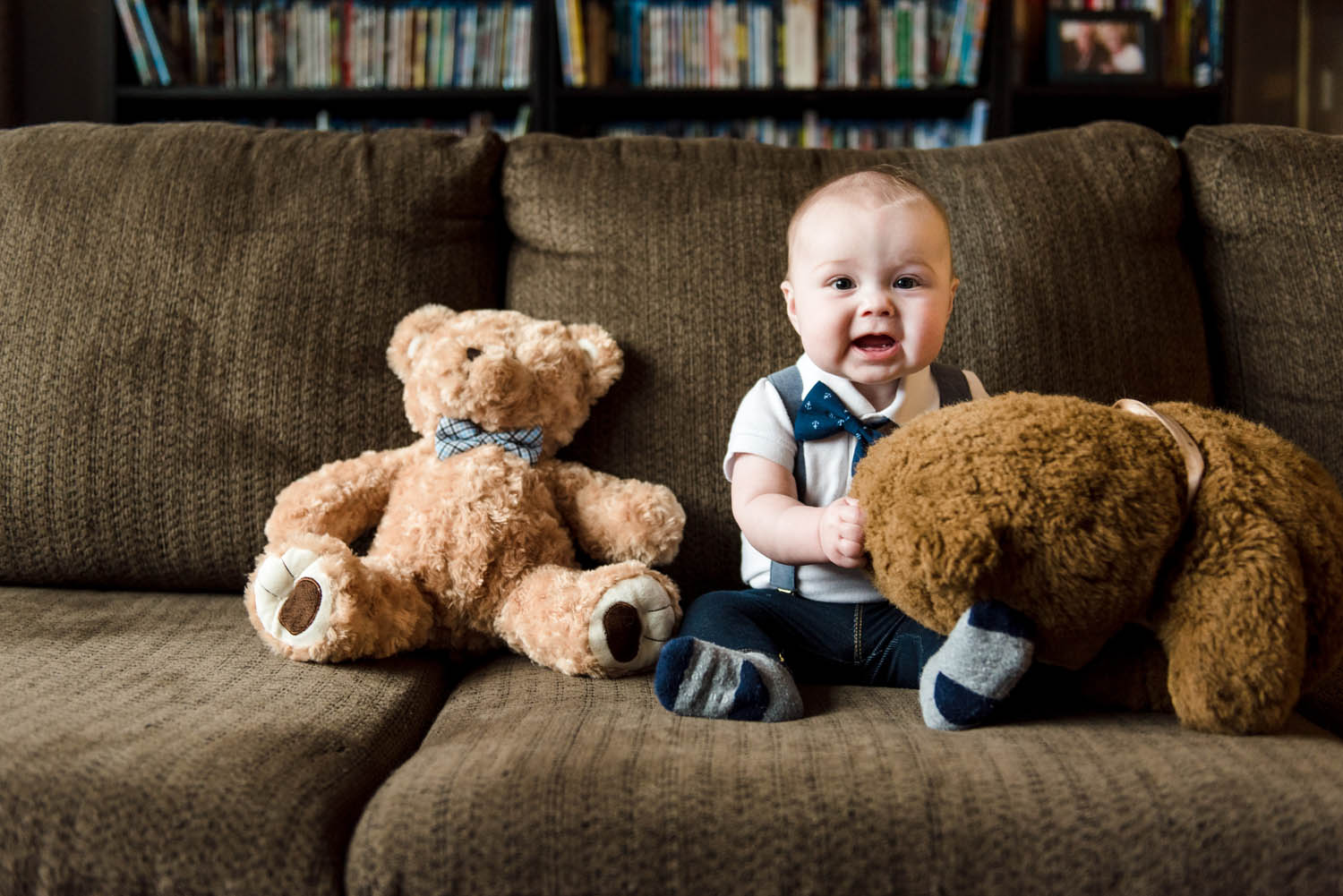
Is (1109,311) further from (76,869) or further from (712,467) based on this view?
(76,869)

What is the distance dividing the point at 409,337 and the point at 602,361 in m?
0.23

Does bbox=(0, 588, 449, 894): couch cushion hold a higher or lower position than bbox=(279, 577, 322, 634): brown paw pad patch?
lower

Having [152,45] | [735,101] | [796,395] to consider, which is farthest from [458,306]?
[152,45]

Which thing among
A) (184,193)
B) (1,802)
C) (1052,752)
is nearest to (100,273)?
(184,193)

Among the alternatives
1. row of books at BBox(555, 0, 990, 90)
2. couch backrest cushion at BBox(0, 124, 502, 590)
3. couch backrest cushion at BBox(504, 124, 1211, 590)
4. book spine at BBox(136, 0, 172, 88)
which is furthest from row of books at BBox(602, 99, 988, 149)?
couch backrest cushion at BBox(0, 124, 502, 590)

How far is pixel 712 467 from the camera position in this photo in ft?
3.83

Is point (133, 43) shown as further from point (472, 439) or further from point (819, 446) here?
point (819, 446)

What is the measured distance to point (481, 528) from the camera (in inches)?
40.2

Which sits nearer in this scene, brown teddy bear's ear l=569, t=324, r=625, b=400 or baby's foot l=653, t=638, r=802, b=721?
baby's foot l=653, t=638, r=802, b=721

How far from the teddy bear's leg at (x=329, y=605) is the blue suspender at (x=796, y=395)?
365mm

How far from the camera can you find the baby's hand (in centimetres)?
83

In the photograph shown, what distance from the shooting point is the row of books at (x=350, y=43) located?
2576 millimetres

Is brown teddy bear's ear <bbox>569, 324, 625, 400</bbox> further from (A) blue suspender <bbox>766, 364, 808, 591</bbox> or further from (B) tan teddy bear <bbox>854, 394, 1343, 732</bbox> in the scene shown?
(B) tan teddy bear <bbox>854, 394, 1343, 732</bbox>

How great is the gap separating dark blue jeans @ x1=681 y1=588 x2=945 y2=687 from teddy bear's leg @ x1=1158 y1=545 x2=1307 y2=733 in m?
0.23
